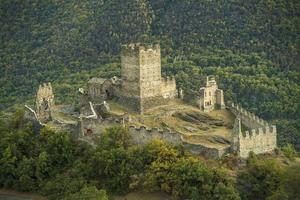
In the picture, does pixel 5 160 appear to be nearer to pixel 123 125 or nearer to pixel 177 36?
pixel 123 125

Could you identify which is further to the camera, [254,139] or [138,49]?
[138,49]

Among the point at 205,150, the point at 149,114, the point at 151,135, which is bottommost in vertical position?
the point at 205,150

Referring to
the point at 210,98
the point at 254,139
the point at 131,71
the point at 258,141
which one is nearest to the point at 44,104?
the point at 131,71

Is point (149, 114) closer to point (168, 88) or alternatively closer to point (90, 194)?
point (168, 88)

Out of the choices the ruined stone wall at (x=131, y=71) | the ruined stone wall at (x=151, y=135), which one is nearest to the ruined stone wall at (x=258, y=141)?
the ruined stone wall at (x=151, y=135)

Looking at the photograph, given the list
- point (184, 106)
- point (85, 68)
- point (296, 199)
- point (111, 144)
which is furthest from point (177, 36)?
point (296, 199)

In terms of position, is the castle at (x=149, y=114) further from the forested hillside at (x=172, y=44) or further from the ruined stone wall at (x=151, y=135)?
the forested hillside at (x=172, y=44)
